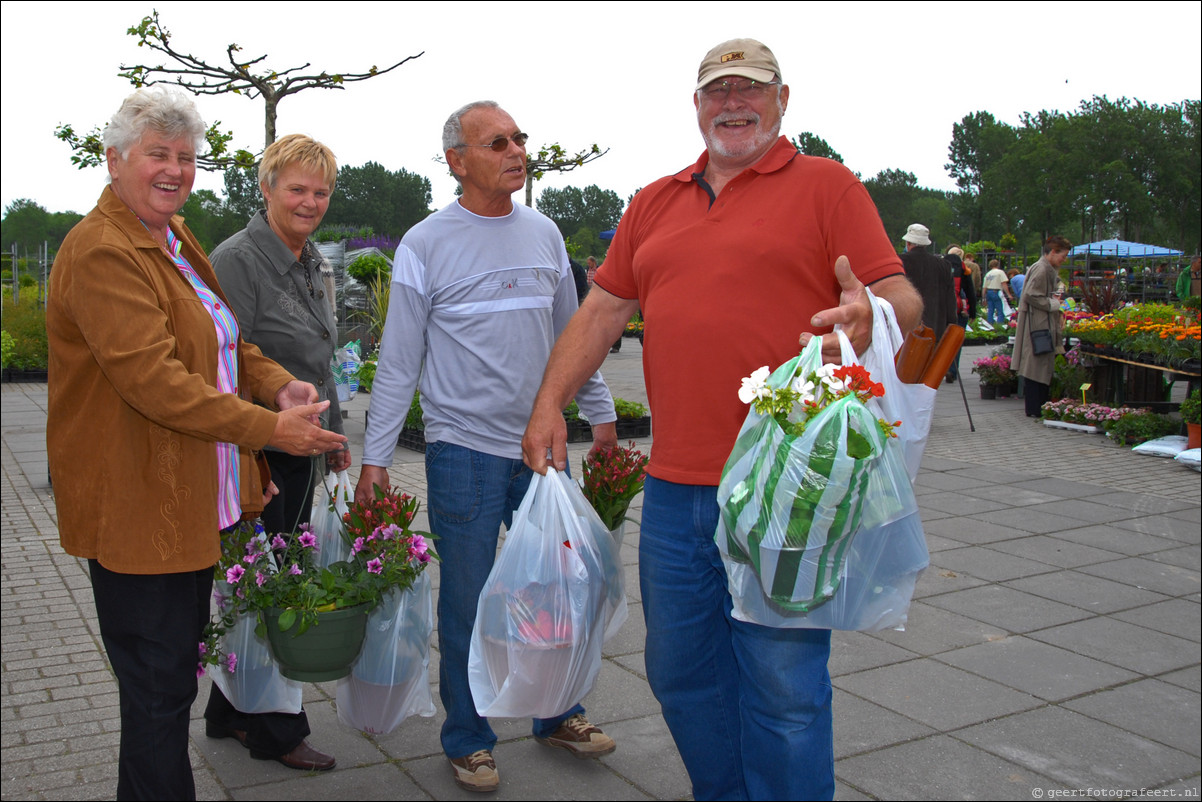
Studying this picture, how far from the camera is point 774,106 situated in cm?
271

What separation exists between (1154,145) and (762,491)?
8691cm

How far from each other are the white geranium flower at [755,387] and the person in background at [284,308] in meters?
1.67

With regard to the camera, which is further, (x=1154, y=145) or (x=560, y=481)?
(x=1154, y=145)

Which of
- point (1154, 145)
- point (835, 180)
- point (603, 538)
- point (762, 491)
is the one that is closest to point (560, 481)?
point (603, 538)

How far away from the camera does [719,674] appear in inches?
110

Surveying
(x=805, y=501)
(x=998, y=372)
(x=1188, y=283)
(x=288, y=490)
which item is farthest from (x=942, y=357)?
(x=1188, y=283)

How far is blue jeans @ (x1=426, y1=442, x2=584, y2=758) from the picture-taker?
10.6ft

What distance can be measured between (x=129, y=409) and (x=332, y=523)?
3.27ft

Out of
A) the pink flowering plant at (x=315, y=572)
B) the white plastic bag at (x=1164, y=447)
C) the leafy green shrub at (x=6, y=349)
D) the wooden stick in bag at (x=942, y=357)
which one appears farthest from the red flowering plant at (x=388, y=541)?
the leafy green shrub at (x=6, y=349)

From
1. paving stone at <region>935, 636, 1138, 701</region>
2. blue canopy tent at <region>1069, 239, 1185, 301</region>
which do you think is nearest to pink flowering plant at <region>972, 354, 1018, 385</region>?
paving stone at <region>935, 636, 1138, 701</region>

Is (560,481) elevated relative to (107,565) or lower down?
elevated

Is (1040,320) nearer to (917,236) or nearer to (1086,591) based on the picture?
(917,236)

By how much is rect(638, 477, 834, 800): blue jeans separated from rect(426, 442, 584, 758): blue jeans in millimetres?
606

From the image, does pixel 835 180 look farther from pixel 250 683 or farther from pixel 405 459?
pixel 405 459
